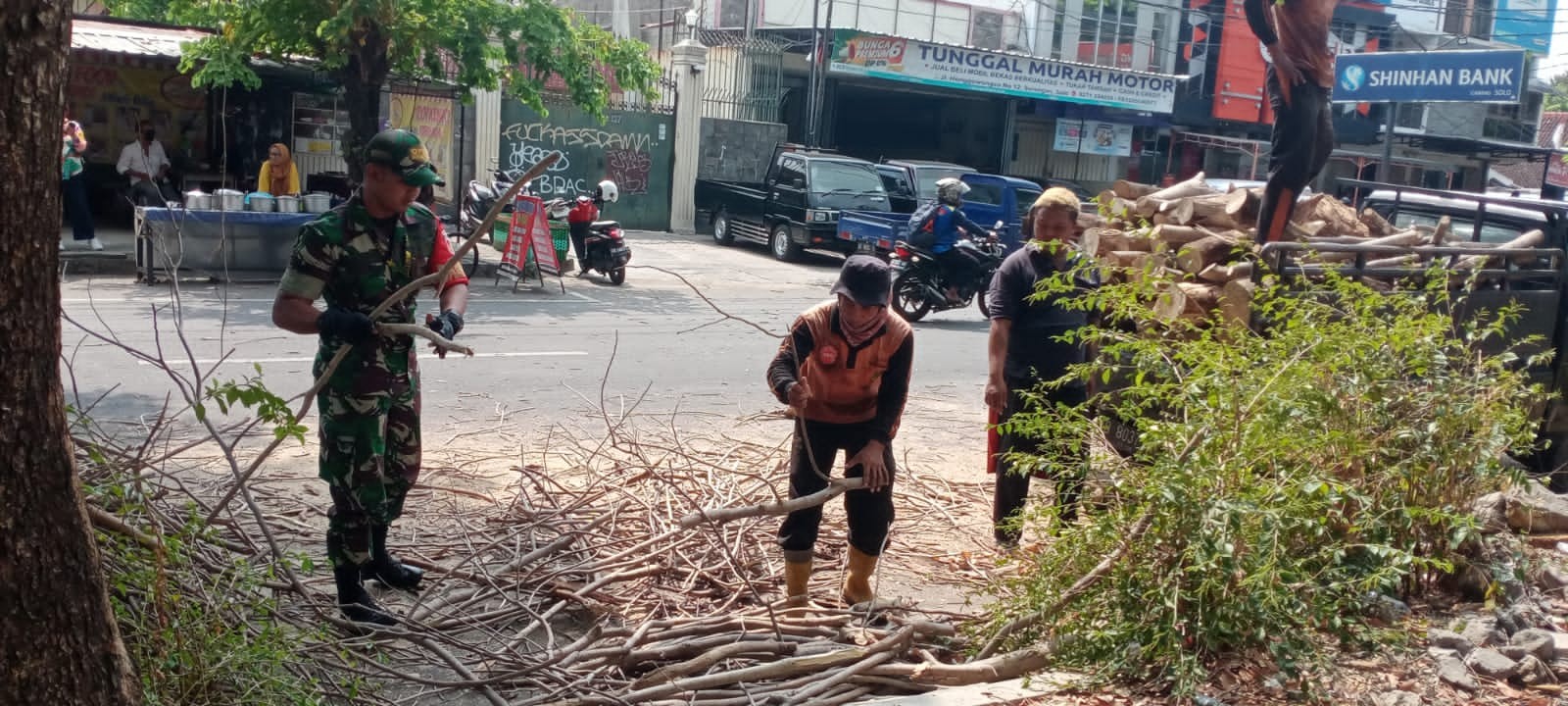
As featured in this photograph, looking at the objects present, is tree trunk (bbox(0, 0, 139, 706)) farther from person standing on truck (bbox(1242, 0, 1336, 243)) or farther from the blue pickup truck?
the blue pickup truck

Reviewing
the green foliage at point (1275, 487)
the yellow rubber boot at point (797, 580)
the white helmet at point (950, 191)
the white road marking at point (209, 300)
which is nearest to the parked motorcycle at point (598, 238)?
the white road marking at point (209, 300)

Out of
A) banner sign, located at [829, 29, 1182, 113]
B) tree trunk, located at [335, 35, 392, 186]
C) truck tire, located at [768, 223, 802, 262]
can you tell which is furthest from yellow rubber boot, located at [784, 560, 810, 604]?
banner sign, located at [829, 29, 1182, 113]

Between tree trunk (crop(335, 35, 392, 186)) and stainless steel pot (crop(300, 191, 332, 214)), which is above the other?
tree trunk (crop(335, 35, 392, 186))

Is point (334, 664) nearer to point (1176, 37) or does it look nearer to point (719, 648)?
point (719, 648)

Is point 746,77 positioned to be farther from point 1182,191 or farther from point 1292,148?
point 1292,148

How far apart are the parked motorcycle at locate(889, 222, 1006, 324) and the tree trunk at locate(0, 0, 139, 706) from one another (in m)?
11.7

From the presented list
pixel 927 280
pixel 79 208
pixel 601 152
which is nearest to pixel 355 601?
pixel 927 280

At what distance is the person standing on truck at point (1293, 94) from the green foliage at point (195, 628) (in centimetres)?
543

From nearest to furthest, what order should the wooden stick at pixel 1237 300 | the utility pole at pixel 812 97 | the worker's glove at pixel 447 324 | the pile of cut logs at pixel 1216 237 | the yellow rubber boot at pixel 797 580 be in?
the worker's glove at pixel 447 324, the yellow rubber boot at pixel 797 580, the wooden stick at pixel 1237 300, the pile of cut logs at pixel 1216 237, the utility pole at pixel 812 97

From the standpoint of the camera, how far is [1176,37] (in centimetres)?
3491

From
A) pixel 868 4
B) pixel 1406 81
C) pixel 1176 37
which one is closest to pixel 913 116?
pixel 868 4

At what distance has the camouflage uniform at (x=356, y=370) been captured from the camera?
168 inches

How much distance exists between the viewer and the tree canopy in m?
13.9

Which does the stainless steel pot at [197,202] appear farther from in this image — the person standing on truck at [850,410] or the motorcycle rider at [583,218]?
the person standing on truck at [850,410]
